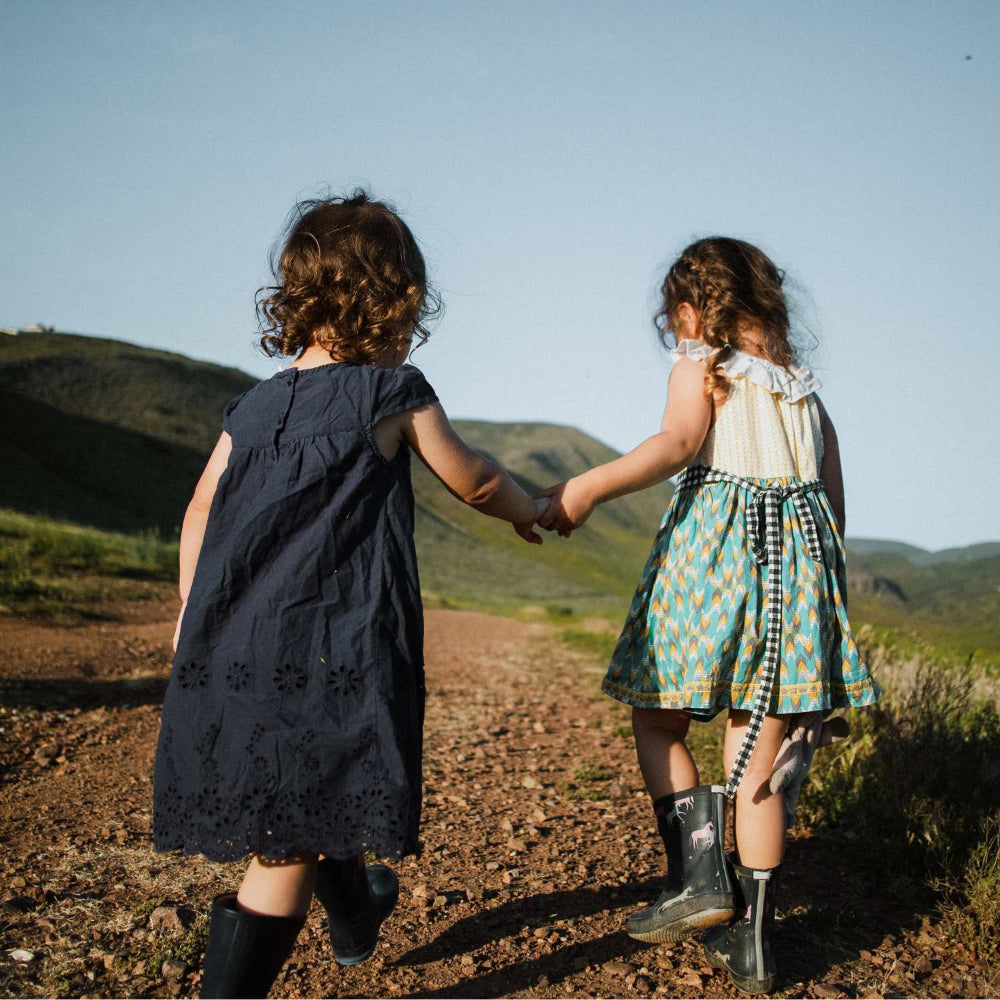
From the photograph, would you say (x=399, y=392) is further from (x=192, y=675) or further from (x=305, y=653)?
(x=192, y=675)

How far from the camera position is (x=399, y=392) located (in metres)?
2.00

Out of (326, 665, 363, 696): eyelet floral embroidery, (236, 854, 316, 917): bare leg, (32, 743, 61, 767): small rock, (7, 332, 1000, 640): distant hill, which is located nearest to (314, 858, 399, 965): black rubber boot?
(236, 854, 316, 917): bare leg

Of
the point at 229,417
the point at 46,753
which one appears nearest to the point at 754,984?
the point at 229,417

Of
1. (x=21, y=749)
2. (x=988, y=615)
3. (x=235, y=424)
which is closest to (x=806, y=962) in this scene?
(x=235, y=424)

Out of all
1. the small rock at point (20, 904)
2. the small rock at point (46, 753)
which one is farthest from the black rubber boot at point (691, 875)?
the small rock at point (46, 753)

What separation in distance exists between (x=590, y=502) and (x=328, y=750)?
3.02 ft

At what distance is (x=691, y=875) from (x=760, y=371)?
122 centimetres

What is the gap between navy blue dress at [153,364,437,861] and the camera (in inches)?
72.3

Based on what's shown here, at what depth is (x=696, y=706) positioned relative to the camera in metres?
2.24

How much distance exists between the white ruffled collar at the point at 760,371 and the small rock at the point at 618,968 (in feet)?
4.72

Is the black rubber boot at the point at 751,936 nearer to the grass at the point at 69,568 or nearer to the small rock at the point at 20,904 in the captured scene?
the small rock at the point at 20,904

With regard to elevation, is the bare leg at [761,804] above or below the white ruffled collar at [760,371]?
below

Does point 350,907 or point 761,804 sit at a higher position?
point 761,804

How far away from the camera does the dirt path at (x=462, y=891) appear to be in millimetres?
2240
